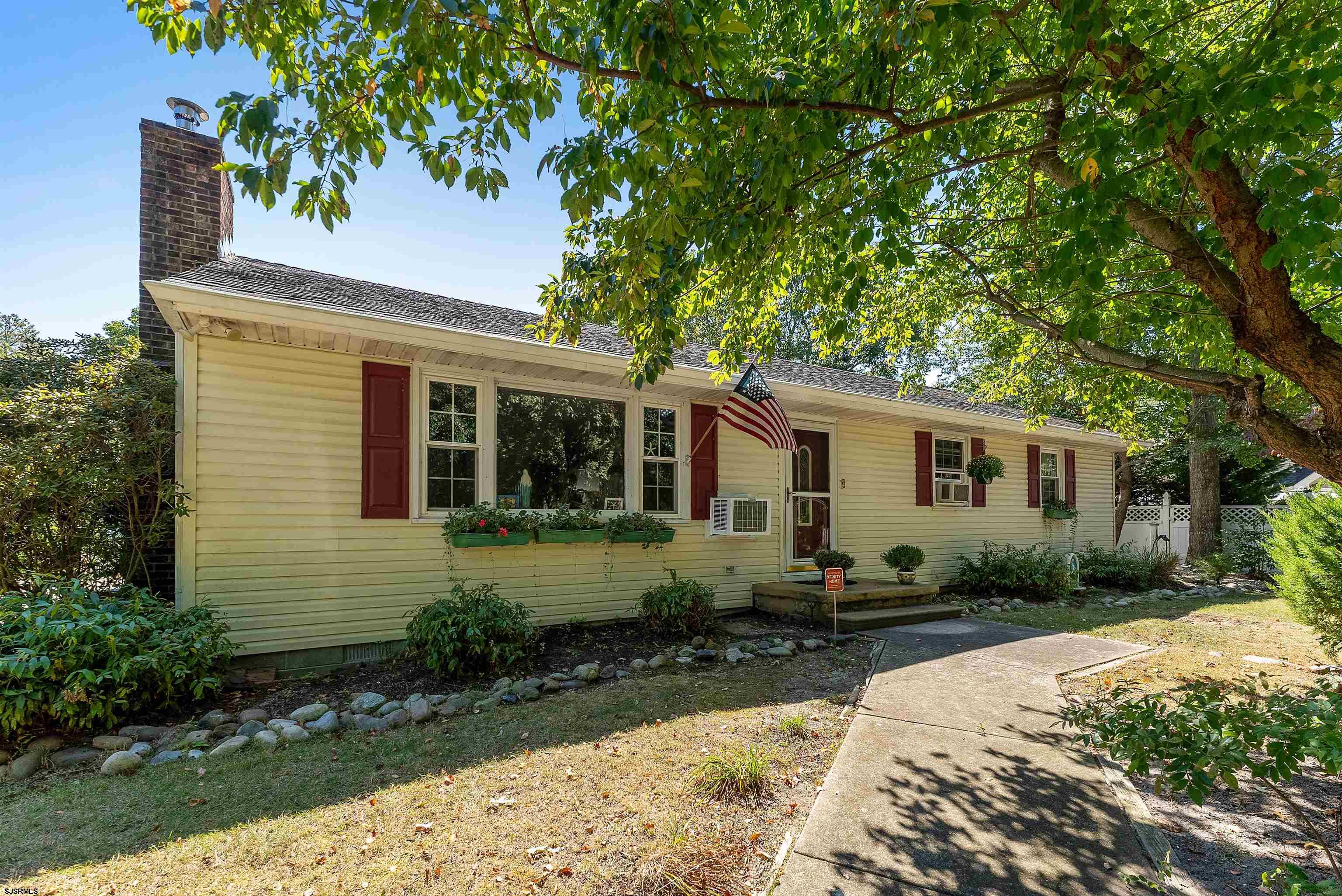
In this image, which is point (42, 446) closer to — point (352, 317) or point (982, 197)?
point (352, 317)

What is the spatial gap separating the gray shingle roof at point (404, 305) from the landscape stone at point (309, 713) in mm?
3033

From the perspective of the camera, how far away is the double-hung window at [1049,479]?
11.9 metres

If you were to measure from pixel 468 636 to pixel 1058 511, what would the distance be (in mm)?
11132

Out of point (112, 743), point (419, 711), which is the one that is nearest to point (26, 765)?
point (112, 743)

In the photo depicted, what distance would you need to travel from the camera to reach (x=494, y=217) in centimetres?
575

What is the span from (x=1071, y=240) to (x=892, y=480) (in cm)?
733

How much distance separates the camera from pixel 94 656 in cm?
404

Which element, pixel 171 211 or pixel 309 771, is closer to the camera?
pixel 309 771

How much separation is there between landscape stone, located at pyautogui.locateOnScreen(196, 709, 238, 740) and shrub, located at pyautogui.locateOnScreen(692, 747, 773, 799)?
3221 mm

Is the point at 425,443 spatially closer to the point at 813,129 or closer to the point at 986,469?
the point at 813,129

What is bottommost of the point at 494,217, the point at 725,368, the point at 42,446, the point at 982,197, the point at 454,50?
the point at 42,446

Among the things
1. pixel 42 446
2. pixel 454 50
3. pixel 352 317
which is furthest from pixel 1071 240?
pixel 42 446

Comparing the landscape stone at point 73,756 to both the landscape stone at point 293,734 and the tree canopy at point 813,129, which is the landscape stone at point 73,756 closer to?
the landscape stone at point 293,734

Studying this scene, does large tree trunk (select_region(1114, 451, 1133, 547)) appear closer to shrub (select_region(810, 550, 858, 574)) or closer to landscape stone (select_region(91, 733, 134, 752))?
shrub (select_region(810, 550, 858, 574))
